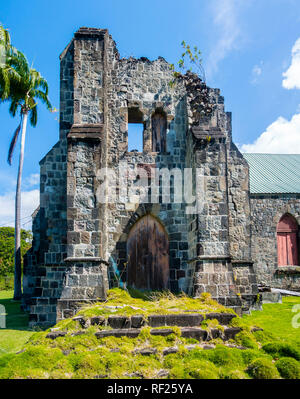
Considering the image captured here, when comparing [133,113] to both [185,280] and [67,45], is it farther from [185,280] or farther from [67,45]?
[185,280]

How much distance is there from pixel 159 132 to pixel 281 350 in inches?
290

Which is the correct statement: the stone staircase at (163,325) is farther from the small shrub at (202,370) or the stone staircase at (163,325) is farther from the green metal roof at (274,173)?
the green metal roof at (274,173)

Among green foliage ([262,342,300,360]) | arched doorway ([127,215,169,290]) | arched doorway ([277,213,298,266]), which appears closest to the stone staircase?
green foliage ([262,342,300,360])

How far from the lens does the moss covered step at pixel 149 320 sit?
6465 millimetres

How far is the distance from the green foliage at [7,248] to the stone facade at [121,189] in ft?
71.1

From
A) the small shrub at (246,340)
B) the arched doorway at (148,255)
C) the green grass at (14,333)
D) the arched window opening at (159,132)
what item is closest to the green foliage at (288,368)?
the small shrub at (246,340)

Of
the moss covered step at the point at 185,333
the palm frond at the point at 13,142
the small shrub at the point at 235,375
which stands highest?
the palm frond at the point at 13,142

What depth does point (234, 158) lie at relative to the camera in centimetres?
1189

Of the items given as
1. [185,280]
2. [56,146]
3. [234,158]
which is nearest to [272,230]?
[234,158]

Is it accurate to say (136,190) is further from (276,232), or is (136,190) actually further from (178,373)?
(276,232)

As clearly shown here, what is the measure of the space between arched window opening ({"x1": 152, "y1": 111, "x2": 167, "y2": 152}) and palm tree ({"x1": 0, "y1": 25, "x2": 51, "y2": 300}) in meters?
7.27

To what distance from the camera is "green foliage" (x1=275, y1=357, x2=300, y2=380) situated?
478cm
